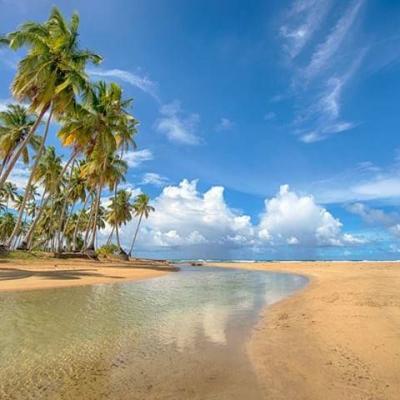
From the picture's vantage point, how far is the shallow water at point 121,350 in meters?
4.88

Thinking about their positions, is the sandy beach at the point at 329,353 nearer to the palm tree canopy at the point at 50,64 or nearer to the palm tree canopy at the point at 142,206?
the palm tree canopy at the point at 50,64

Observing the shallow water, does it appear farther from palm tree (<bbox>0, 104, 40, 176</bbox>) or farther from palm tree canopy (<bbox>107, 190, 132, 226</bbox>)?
palm tree canopy (<bbox>107, 190, 132, 226</bbox>)

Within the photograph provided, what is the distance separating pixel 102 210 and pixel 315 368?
75463mm

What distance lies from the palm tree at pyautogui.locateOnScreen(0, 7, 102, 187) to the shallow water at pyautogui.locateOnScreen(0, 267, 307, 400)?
59.9ft

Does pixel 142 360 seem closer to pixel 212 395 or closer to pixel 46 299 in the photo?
pixel 212 395

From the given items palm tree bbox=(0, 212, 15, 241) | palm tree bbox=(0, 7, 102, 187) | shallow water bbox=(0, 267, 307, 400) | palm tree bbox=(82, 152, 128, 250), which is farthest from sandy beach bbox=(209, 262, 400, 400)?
palm tree bbox=(0, 212, 15, 241)

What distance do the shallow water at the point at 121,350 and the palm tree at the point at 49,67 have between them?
1825cm

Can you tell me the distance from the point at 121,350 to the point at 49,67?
24.9 metres

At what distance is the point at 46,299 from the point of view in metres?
12.5

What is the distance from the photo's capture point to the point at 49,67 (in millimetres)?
25734

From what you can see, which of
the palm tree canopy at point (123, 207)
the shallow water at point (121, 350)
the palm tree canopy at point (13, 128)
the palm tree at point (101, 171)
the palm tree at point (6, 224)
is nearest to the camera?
the shallow water at point (121, 350)

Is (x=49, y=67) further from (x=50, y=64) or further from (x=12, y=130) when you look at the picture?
(x=12, y=130)

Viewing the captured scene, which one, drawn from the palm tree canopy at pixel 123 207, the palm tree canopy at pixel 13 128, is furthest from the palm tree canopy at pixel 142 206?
the palm tree canopy at pixel 13 128

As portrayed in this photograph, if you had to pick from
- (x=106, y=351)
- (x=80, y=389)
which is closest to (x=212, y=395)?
(x=80, y=389)
